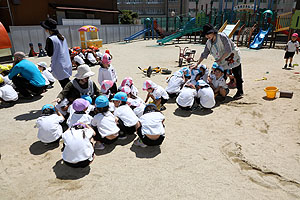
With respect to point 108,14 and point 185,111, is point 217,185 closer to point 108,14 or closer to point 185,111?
point 185,111

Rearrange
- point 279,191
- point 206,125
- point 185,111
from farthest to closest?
point 185,111, point 206,125, point 279,191

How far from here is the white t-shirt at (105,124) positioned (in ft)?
11.0

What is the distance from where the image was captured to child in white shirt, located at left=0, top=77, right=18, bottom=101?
543 cm

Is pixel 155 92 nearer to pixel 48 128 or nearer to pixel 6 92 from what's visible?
Answer: pixel 48 128

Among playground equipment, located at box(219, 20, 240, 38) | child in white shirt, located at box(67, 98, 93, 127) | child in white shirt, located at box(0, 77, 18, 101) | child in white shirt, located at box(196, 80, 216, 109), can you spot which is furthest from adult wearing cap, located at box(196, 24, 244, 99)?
playground equipment, located at box(219, 20, 240, 38)

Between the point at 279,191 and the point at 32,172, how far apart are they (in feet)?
11.1

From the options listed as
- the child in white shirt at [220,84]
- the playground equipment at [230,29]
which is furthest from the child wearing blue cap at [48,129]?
the playground equipment at [230,29]

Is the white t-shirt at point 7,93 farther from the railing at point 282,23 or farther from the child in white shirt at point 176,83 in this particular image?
the railing at point 282,23

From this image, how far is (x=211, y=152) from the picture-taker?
3387 mm

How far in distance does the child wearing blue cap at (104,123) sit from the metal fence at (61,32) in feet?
43.3

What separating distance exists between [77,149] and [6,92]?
391cm

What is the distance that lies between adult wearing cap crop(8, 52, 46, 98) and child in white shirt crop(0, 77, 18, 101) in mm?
236

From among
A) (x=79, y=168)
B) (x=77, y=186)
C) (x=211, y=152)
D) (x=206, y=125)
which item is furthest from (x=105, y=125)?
(x=206, y=125)

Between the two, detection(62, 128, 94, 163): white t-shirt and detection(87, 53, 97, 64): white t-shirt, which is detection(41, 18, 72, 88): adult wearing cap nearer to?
Result: detection(62, 128, 94, 163): white t-shirt
